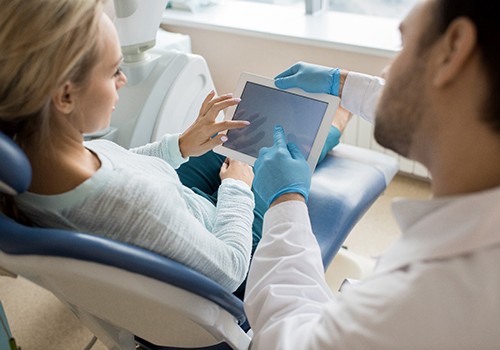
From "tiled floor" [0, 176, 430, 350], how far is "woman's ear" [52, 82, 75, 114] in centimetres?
115

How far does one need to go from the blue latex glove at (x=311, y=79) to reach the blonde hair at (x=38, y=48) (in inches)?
22.7

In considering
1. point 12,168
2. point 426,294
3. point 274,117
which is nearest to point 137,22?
point 274,117

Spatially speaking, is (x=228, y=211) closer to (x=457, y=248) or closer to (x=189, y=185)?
(x=189, y=185)

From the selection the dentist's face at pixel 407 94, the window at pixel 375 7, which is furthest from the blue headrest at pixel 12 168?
the window at pixel 375 7

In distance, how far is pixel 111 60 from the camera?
979 mm

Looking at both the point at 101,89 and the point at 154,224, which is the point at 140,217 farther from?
the point at 101,89

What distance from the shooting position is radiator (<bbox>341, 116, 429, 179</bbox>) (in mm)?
2404

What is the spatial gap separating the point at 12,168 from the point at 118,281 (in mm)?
223

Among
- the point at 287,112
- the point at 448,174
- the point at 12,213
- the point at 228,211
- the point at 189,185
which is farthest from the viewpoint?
the point at 189,185

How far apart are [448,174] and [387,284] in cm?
18

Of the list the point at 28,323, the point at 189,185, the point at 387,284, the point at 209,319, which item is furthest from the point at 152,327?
the point at 28,323

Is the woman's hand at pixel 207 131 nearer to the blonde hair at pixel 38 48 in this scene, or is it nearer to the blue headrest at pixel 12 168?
A: the blonde hair at pixel 38 48

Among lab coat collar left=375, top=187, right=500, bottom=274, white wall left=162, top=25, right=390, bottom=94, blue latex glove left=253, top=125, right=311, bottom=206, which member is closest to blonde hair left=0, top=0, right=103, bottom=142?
blue latex glove left=253, top=125, right=311, bottom=206

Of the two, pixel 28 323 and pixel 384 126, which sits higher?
pixel 384 126
